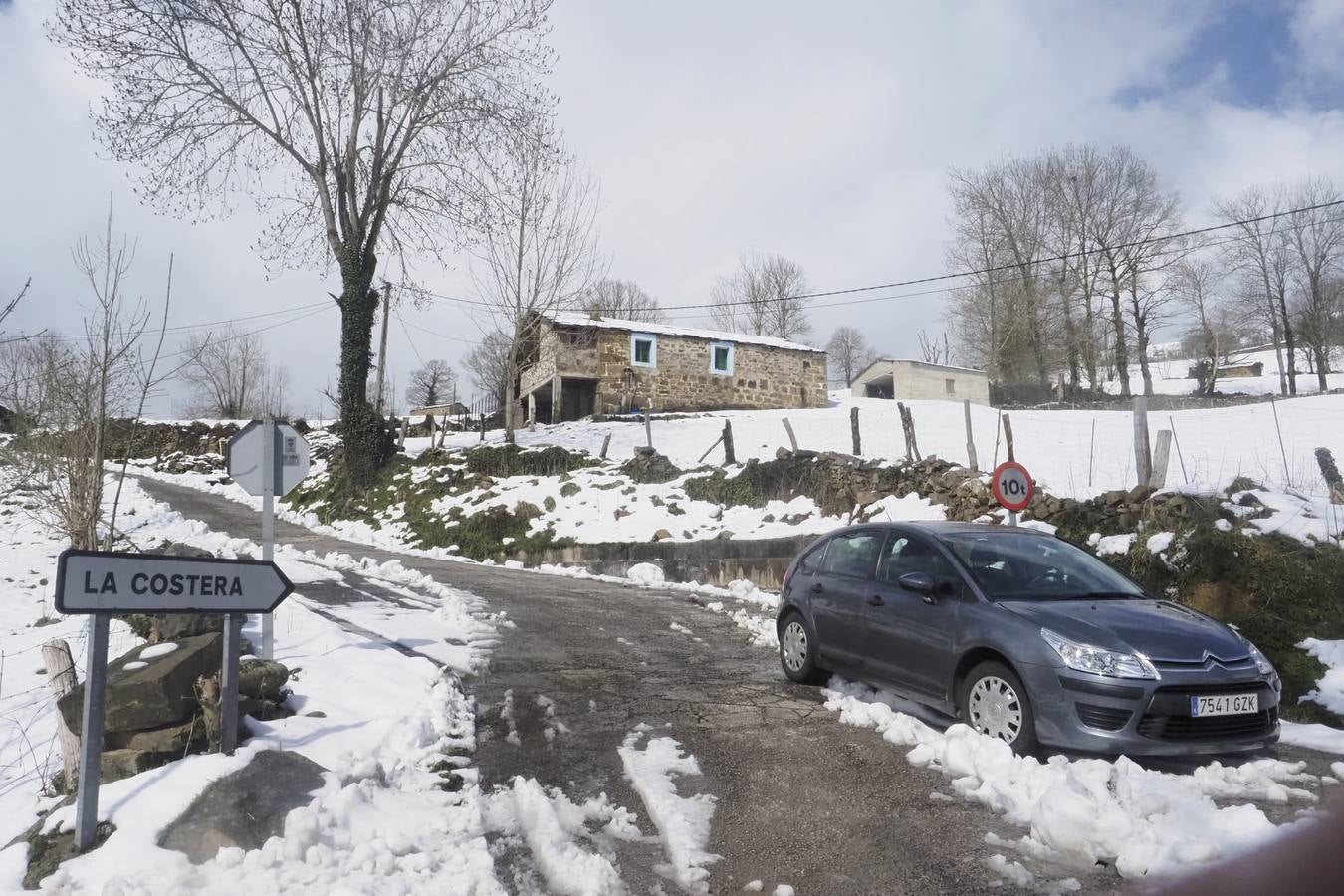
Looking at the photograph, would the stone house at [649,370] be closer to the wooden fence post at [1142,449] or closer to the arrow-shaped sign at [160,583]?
the wooden fence post at [1142,449]

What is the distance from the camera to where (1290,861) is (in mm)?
2754

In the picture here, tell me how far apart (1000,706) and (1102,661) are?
2.28 ft

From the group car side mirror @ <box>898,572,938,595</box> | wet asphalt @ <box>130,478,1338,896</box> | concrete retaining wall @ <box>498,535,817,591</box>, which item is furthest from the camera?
concrete retaining wall @ <box>498,535,817,591</box>

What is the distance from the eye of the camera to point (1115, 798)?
14.3 feet

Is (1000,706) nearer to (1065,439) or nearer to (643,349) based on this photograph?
(1065,439)

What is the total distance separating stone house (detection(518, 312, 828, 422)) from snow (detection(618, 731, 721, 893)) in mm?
31538

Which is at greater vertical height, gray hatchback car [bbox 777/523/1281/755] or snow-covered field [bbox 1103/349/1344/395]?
snow-covered field [bbox 1103/349/1344/395]

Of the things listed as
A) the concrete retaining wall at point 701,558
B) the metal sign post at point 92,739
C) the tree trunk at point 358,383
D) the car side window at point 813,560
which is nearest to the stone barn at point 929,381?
the tree trunk at point 358,383

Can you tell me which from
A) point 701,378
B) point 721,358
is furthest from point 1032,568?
point 721,358

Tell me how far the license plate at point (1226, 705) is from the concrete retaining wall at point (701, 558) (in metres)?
8.63

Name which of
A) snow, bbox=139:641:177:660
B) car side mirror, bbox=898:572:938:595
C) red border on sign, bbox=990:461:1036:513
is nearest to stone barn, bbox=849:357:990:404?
red border on sign, bbox=990:461:1036:513

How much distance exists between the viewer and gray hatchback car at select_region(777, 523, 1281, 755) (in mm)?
4984

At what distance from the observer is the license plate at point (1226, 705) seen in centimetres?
498

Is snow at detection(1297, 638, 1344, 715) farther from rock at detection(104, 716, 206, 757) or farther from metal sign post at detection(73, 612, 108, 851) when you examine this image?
metal sign post at detection(73, 612, 108, 851)
